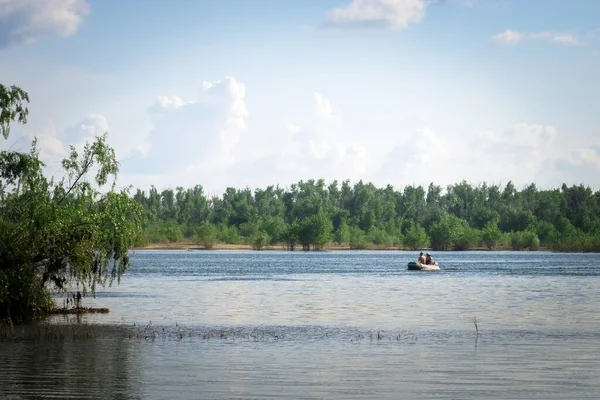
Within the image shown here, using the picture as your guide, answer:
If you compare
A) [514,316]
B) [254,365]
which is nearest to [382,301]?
[514,316]

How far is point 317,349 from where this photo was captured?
32031mm

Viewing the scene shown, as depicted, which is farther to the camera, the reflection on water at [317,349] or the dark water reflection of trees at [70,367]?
the reflection on water at [317,349]

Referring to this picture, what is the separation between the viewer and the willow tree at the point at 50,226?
1422 inches

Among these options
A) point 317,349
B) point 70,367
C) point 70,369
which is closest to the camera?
A: point 70,369

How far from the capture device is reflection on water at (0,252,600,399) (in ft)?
78.1

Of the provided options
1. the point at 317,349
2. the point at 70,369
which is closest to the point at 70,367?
the point at 70,369

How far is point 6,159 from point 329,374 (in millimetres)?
19144

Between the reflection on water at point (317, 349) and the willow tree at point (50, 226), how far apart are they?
2.53m

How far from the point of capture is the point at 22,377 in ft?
82.0

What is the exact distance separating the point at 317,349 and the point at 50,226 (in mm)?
12772

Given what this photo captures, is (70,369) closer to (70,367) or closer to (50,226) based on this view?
(70,367)

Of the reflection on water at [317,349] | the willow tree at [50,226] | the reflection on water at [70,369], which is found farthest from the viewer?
the willow tree at [50,226]

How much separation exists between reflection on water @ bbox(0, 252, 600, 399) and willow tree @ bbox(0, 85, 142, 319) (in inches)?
99.8

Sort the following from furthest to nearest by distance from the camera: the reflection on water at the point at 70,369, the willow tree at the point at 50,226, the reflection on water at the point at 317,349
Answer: the willow tree at the point at 50,226, the reflection on water at the point at 317,349, the reflection on water at the point at 70,369
